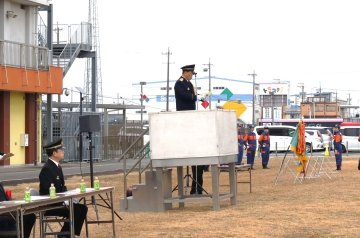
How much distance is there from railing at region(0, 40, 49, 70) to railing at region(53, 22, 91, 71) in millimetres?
3911

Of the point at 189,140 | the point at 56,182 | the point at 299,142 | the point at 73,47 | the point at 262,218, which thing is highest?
the point at 73,47

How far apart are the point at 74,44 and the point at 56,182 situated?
3167cm

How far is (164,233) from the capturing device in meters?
11.7

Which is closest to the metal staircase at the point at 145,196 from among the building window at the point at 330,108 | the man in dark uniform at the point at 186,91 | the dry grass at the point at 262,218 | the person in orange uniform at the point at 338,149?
the dry grass at the point at 262,218

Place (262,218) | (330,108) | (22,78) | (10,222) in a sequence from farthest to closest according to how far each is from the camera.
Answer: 1. (330,108)
2. (22,78)
3. (262,218)
4. (10,222)

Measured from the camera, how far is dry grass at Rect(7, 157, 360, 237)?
38.3 ft

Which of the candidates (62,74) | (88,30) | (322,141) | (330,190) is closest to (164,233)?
(330,190)

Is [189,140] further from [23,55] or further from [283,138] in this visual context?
[283,138]

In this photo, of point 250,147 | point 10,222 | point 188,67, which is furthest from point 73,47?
point 10,222

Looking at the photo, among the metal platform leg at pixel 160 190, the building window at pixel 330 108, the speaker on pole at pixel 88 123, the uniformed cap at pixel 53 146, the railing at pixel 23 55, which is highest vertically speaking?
the railing at pixel 23 55

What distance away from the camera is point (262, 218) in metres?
13.2

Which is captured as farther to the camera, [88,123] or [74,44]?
[74,44]

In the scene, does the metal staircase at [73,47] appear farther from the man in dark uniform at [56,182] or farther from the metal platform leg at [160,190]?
the man in dark uniform at [56,182]

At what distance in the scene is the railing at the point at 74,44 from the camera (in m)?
41.7
